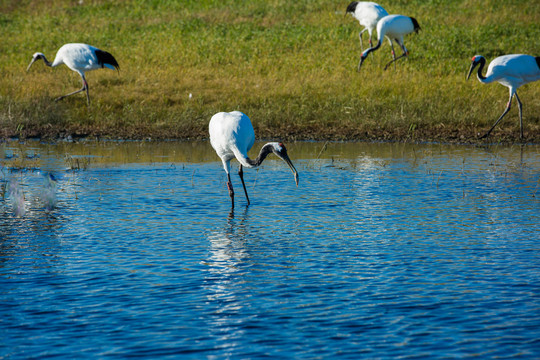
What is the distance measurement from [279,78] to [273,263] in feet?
42.2

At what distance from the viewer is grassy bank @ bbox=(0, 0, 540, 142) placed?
651 inches

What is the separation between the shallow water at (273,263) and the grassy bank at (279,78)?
3991 mm

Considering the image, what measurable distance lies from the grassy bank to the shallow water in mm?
3991

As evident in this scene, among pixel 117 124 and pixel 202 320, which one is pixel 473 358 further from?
pixel 117 124

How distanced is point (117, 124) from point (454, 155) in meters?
7.52

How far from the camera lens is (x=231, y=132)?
996 centimetres

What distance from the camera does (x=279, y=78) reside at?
19516mm

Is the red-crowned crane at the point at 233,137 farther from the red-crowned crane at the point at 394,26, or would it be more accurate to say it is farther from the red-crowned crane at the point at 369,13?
the red-crowned crane at the point at 369,13

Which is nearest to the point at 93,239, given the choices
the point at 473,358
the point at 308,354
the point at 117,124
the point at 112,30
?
the point at 308,354

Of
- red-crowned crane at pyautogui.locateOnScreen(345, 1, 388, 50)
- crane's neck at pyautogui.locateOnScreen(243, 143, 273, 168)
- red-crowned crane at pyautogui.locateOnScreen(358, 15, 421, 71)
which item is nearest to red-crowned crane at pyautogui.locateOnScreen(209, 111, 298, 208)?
crane's neck at pyautogui.locateOnScreen(243, 143, 273, 168)

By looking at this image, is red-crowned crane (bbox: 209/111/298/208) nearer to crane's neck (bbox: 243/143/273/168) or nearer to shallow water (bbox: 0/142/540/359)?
crane's neck (bbox: 243/143/273/168)

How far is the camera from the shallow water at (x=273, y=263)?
206 inches

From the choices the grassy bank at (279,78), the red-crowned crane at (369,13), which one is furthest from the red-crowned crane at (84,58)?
the red-crowned crane at (369,13)

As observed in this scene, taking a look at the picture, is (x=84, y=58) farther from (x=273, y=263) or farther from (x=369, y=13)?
(x=273, y=263)
